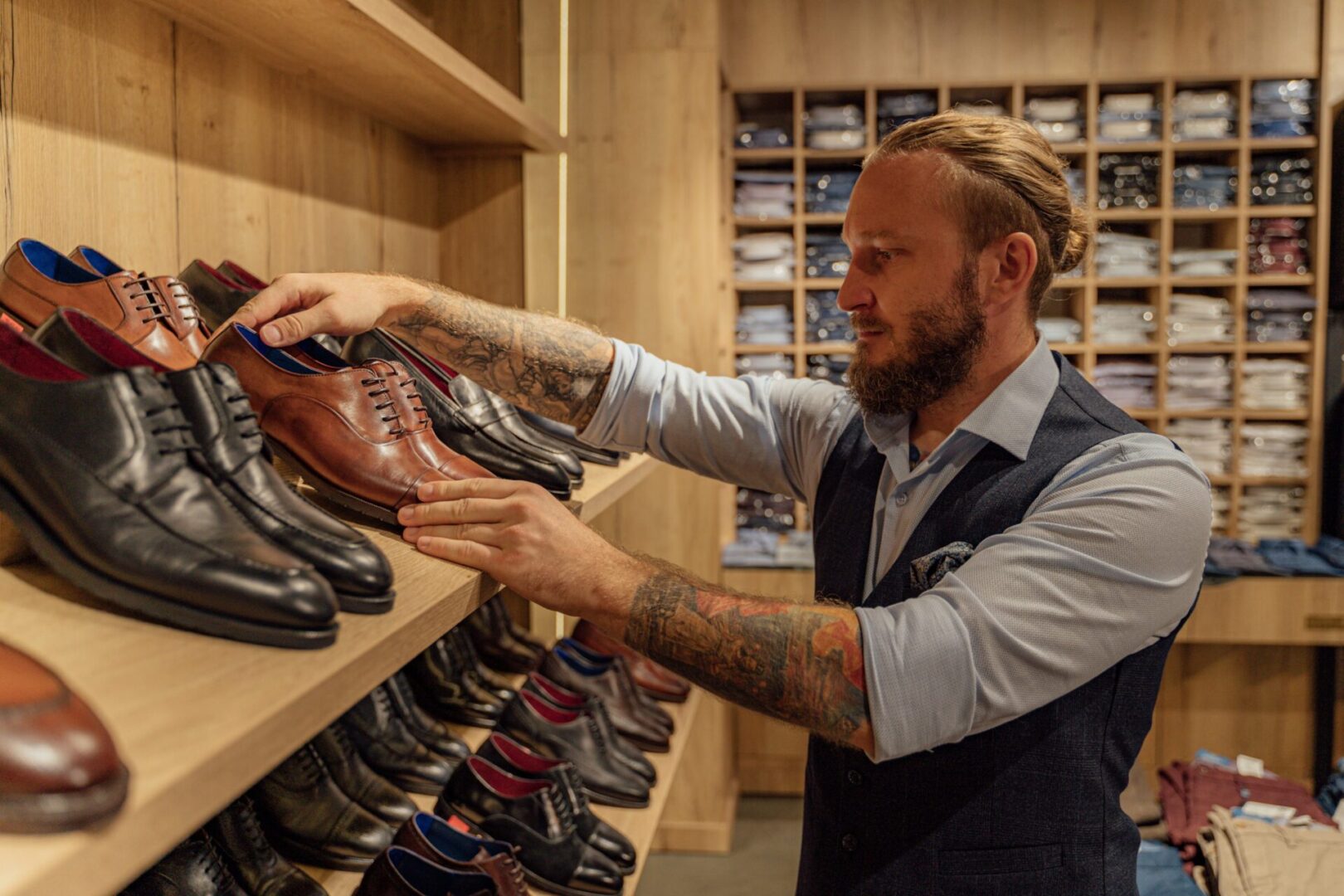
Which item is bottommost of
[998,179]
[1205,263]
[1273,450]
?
[1273,450]

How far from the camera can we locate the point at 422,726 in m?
1.67

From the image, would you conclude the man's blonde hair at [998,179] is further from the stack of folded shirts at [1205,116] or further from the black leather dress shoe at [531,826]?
the stack of folded shirts at [1205,116]

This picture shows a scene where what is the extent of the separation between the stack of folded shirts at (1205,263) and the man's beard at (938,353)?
2.91 m

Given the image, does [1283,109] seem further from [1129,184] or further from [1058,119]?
[1058,119]

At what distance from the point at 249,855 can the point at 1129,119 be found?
3944 mm

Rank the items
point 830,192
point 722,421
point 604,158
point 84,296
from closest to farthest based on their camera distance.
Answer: point 84,296, point 722,421, point 604,158, point 830,192

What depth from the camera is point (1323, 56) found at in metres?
3.91

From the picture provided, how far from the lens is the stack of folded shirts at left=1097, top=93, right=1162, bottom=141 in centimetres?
401

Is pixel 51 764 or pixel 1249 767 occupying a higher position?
pixel 51 764

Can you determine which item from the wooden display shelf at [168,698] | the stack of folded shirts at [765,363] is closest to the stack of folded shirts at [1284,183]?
the stack of folded shirts at [765,363]

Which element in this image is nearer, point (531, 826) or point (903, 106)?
point (531, 826)

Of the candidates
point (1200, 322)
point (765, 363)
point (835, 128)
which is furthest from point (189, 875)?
point (1200, 322)

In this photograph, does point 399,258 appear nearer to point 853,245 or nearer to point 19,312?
point 853,245

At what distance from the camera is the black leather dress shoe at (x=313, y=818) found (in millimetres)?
1284
